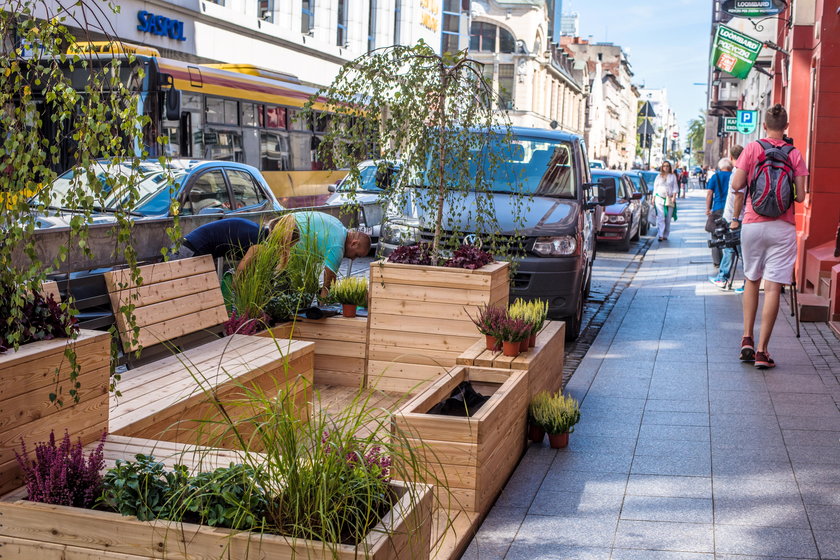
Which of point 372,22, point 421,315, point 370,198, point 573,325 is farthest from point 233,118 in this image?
point 372,22

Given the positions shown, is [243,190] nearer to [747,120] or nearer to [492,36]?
[747,120]

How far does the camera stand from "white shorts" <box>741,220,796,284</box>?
8742mm

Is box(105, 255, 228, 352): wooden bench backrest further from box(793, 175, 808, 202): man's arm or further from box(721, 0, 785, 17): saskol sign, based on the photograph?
box(721, 0, 785, 17): saskol sign

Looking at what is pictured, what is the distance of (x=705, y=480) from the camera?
5.80 m

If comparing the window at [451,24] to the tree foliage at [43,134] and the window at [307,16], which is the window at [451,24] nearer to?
the window at [307,16]

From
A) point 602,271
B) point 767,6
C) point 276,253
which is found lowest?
point 602,271

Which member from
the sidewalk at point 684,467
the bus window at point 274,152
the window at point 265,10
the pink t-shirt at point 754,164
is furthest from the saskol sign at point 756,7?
the window at point 265,10

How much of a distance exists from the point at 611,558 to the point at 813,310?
313 inches

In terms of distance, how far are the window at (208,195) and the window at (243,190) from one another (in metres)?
0.15

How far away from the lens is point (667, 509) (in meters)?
5.31

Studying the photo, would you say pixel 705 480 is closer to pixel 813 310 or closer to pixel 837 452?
pixel 837 452

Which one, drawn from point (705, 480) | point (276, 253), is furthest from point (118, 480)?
point (276, 253)

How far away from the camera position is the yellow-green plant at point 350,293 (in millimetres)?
8281

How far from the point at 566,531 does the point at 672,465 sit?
1347 millimetres
